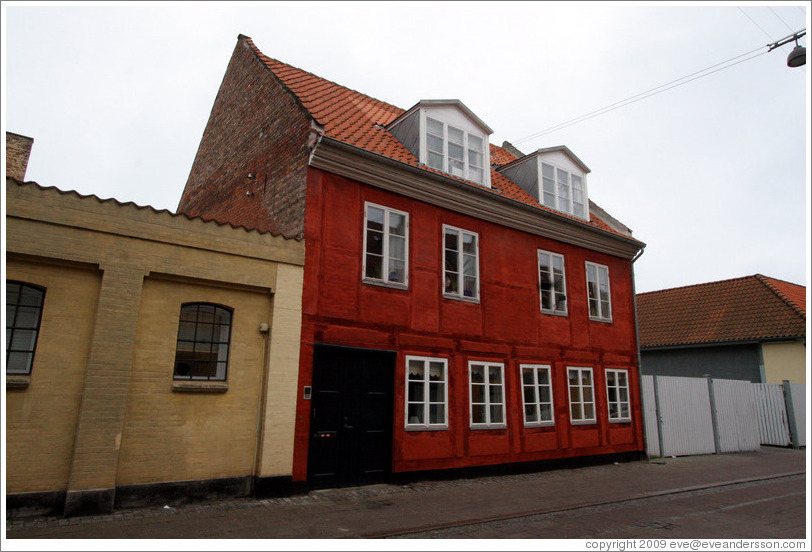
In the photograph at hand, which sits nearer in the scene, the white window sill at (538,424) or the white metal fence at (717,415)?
the white window sill at (538,424)

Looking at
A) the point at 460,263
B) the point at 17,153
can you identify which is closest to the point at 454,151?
the point at 460,263

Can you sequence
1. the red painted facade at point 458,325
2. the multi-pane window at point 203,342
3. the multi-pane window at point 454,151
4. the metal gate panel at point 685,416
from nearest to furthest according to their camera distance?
the multi-pane window at point 203,342 → the red painted facade at point 458,325 → the multi-pane window at point 454,151 → the metal gate panel at point 685,416

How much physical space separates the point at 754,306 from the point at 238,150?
2153cm

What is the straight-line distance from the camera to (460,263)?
12.6m

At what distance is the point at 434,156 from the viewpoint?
12945 mm

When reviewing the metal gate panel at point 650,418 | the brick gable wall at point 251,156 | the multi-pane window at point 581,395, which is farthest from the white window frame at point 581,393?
the brick gable wall at point 251,156

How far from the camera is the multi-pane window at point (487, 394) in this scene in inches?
478

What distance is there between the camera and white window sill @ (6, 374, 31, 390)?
23.6 feet

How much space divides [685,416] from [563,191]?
8.19 metres

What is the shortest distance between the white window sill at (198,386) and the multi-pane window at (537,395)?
7466mm

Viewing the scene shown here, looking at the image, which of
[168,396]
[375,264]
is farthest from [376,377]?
[168,396]

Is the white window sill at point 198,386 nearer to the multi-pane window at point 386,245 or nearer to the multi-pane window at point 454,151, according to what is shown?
the multi-pane window at point 386,245

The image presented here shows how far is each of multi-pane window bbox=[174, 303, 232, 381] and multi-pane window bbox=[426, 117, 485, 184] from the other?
20.3ft

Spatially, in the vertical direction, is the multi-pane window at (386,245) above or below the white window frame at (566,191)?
below
